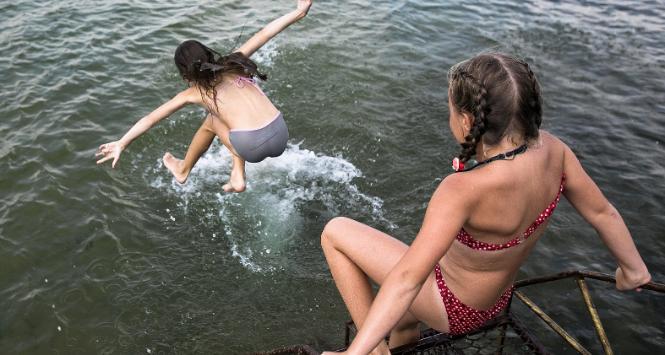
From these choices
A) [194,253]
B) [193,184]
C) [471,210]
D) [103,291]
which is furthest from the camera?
[193,184]

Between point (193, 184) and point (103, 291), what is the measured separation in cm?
191

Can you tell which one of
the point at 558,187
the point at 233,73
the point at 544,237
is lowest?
the point at 544,237

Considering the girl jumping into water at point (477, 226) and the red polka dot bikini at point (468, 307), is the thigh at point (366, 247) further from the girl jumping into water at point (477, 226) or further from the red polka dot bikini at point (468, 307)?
the red polka dot bikini at point (468, 307)

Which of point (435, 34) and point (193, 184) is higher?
point (435, 34)

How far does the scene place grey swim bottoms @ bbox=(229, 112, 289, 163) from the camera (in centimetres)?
514

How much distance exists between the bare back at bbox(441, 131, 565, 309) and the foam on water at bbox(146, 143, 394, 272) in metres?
3.08

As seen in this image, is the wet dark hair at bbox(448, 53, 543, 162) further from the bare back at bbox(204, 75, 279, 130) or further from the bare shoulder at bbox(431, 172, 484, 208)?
the bare back at bbox(204, 75, 279, 130)

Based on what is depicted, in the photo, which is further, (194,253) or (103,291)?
(194,253)

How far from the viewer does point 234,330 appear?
16.3ft

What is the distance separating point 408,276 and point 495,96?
2.89ft

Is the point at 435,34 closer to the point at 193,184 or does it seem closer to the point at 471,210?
the point at 193,184

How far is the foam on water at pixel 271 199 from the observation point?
236 inches

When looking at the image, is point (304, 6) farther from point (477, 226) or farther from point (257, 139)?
point (477, 226)

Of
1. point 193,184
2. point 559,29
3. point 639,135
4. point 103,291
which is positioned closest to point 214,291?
point 103,291
